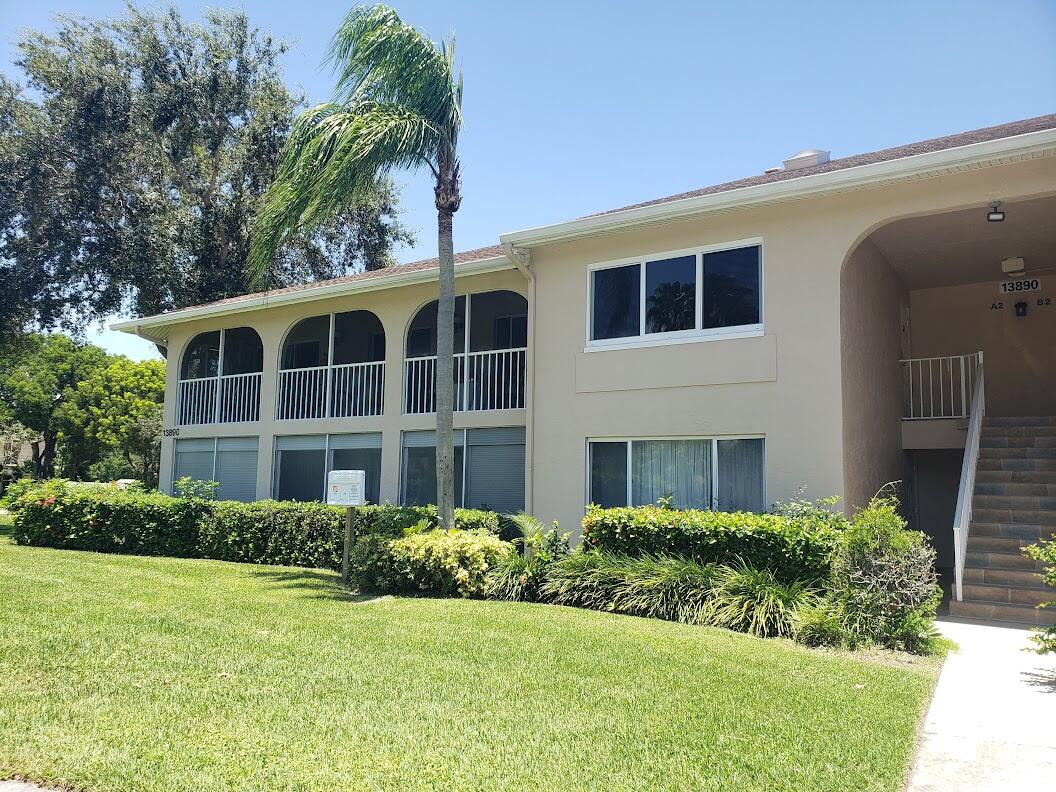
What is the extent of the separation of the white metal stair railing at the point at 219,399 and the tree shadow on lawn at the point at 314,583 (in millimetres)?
6091

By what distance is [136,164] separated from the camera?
27.6 m

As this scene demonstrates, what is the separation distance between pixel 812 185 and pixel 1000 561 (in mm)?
5437

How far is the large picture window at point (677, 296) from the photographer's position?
11312 mm

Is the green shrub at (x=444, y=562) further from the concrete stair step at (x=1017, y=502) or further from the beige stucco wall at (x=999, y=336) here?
the beige stucco wall at (x=999, y=336)

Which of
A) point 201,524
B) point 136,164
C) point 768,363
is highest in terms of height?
point 136,164

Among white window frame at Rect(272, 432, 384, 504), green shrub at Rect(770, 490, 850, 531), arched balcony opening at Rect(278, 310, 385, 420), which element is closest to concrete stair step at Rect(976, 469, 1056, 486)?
green shrub at Rect(770, 490, 850, 531)

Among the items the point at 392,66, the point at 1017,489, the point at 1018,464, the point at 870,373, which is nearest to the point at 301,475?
the point at 392,66

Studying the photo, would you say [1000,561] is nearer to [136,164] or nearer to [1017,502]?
[1017,502]

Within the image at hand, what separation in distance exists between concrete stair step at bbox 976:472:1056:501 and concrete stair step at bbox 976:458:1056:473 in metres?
0.43

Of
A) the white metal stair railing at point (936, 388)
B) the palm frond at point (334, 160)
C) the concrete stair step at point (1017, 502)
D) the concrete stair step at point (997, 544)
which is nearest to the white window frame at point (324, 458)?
the palm frond at point (334, 160)

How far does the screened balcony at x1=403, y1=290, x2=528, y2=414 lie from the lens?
49.3 feet

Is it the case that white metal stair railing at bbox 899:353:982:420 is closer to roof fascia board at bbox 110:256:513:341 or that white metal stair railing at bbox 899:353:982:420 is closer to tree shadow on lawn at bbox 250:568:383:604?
roof fascia board at bbox 110:256:513:341

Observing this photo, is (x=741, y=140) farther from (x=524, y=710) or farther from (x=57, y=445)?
(x=57, y=445)

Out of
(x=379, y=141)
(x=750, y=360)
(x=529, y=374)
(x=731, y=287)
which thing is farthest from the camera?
(x=529, y=374)
